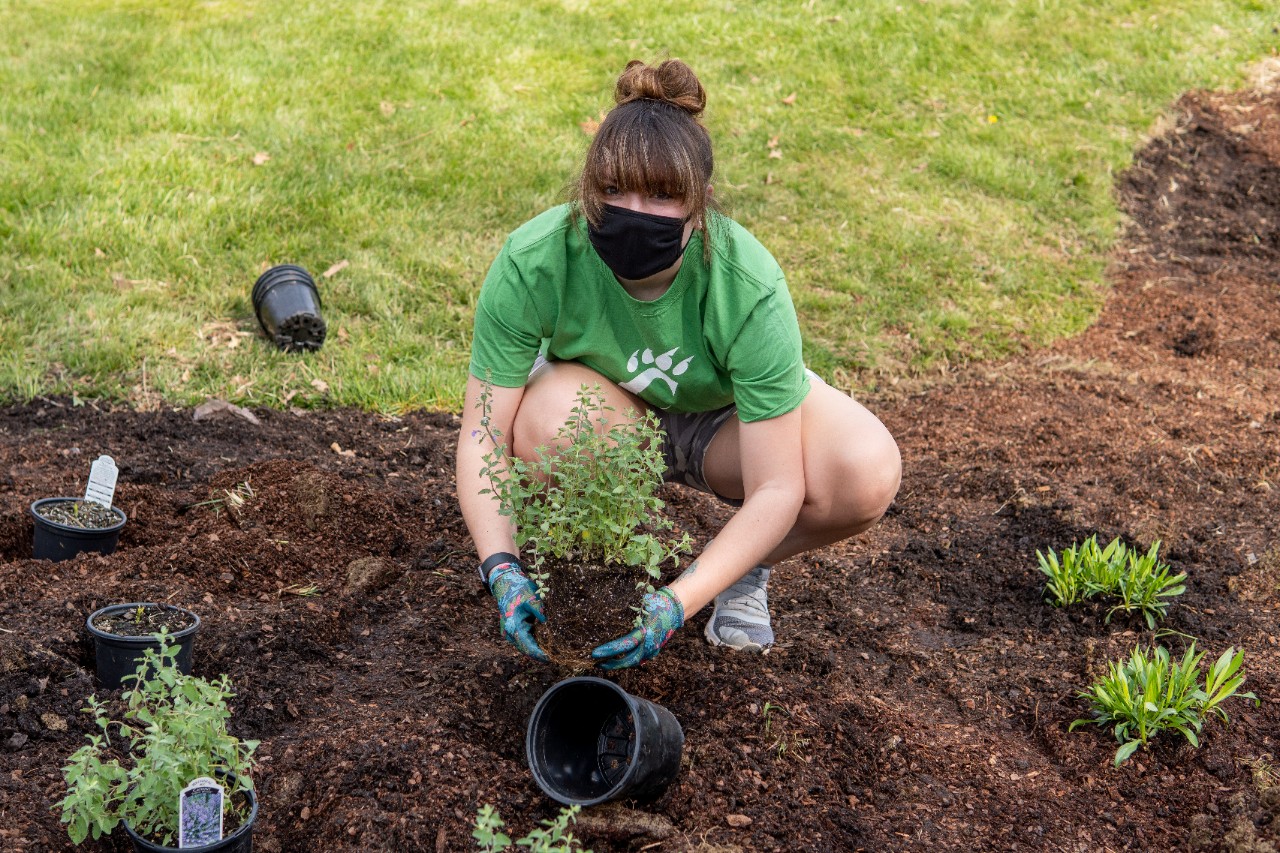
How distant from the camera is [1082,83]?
781 cm

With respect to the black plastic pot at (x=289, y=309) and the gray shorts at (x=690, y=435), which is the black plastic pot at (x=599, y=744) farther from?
the black plastic pot at (x=289, y=309)

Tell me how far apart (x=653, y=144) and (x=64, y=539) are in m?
2.06

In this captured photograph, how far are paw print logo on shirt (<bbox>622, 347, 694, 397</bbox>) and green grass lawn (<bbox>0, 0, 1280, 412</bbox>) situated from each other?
1.98 metres

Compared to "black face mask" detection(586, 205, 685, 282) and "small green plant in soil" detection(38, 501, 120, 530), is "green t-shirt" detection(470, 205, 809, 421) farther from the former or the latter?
"small green plant in soil" detection(38, 501, 120, 530)

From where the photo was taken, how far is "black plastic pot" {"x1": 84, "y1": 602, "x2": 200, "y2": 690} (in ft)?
8.61

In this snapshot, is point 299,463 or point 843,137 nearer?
point 299,463

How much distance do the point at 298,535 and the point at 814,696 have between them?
168 centimetres

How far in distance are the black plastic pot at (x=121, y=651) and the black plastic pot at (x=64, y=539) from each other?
0.60 metres

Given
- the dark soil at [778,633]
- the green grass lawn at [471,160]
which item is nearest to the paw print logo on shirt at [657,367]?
the dark soil at [778,633]

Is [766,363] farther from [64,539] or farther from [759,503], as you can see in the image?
[64,539]

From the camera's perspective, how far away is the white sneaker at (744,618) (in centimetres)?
311

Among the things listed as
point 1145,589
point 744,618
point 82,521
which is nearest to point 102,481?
point 82,521

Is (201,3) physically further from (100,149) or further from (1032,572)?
(1032,572)

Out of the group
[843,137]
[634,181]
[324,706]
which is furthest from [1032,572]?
[843,137]
